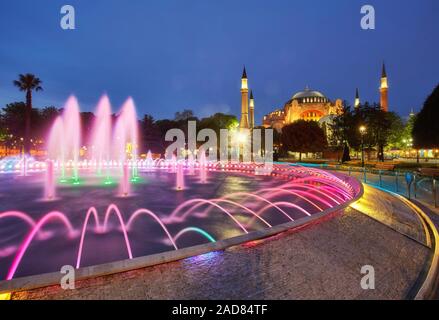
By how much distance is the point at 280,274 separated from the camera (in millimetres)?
4121

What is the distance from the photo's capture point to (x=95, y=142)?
62.4 meters

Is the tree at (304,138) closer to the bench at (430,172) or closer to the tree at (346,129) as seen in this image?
the tree at (346,129)

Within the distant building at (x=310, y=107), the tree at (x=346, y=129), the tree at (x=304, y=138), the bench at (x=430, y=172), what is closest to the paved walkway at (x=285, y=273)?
the bench at (x=430, y=172)

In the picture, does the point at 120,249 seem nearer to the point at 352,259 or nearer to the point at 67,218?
the point at 67,218

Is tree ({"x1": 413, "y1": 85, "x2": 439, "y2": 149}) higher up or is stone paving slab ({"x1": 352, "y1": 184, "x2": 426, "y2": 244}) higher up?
tree ({"x1": 413, "y1": 85, "x2": 439, "y2": 149})

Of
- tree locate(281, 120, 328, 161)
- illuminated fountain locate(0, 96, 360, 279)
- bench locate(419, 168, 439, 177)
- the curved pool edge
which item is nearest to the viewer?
the curved pool edge

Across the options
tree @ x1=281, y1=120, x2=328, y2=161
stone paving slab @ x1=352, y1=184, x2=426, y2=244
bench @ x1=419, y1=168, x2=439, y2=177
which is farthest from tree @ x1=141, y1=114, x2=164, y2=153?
stone paving slab @ x1=352, y1=184, x2=426, y2=244

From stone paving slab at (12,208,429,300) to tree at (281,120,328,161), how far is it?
48214 millimetres

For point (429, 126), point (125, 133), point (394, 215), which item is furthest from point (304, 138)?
point (394, 215)

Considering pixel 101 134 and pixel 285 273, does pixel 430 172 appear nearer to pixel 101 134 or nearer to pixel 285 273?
pixel 285 273

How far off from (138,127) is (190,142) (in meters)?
10.6

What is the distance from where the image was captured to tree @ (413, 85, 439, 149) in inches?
1162

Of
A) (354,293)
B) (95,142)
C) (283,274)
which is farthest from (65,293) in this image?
(95,142)

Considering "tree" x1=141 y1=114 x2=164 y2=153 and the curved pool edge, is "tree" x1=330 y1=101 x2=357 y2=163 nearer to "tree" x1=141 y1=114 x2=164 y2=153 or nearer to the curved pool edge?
"tree" x1=141 y1=114 x2=164 y2=153
